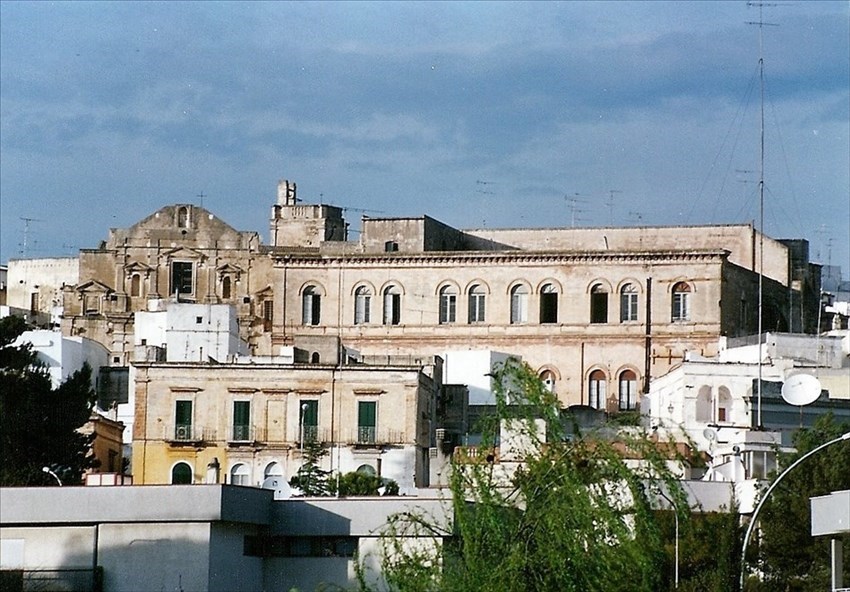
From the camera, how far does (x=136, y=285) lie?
316ft

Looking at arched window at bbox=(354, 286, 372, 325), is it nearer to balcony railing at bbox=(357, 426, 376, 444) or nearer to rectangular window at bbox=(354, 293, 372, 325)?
rectangular window at bbox=(354, 293, 372, 325)

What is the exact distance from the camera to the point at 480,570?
111 ft

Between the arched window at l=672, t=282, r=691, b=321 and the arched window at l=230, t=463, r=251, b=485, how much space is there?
2171cm

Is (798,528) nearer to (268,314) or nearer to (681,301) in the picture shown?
(681,301)

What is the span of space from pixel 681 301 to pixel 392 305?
11.0 meters

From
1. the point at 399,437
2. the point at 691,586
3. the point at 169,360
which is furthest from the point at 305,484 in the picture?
the point at 691,586

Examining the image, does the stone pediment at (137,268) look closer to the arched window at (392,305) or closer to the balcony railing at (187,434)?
the arched window at (392,305)

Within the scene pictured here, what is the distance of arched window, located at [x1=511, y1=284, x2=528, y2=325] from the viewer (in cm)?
8994

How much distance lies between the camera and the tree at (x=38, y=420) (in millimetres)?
62281

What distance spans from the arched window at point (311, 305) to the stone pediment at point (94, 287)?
369 inches

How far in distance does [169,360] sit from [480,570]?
4487 centimetres

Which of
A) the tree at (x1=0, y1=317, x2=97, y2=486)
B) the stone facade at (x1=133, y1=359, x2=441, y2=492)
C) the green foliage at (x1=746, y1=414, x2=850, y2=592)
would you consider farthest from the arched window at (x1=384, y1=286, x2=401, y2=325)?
the green foliage at (x1=746, y1=414, x2=850, y2=592)

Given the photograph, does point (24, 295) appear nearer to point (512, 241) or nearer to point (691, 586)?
point (512, 241)

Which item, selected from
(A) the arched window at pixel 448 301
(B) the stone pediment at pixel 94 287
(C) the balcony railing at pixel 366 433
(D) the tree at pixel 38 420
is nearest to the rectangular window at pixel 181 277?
(B) the stone pediment at pixel 94 287
